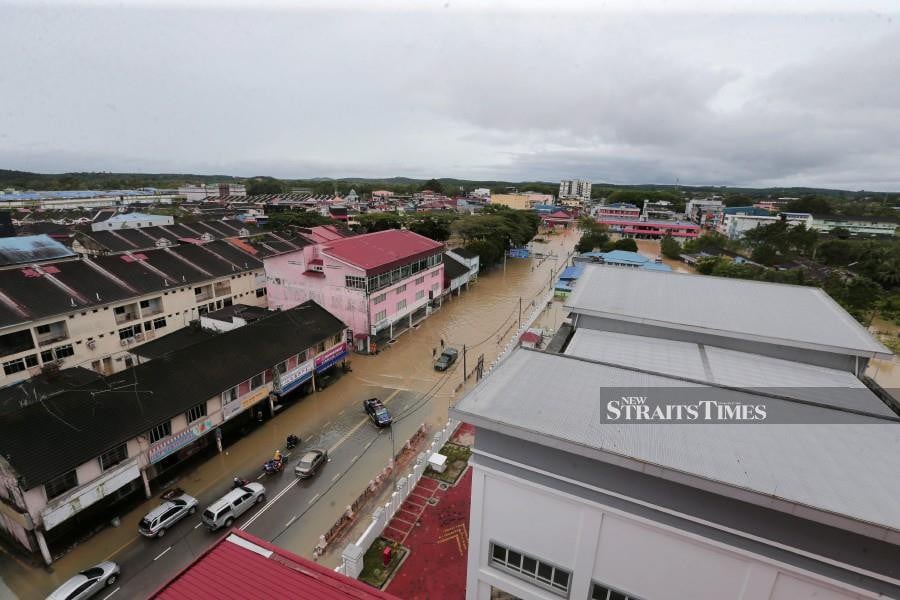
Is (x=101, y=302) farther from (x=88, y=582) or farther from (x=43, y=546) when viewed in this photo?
(x=88, y=582)

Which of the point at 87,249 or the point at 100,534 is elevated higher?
the point at 87,249

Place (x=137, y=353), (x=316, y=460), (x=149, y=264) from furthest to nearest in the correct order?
1. (x=149, y=264)
2. (x=137, y=353)
3. (x=316, y=460)

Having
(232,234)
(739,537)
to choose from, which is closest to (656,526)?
(739,537)

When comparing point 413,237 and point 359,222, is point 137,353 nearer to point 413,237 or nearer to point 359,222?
point 413,237

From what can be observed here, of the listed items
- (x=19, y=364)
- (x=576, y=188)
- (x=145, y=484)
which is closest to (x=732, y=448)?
(x=145, y=484)

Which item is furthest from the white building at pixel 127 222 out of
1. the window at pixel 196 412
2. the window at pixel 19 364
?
the window at pixel 196 412

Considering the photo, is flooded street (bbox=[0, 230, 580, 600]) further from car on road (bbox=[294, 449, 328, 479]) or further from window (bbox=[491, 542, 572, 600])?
window (bbox=[491, 542, 572, 600])
